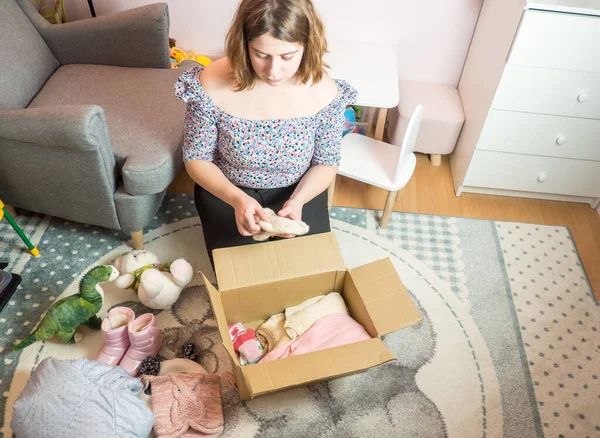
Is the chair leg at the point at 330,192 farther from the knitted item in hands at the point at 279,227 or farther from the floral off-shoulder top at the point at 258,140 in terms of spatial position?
the knitted item in hands at the point at 279,227

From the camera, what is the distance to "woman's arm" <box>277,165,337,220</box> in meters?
1.44

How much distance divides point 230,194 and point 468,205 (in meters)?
1.11

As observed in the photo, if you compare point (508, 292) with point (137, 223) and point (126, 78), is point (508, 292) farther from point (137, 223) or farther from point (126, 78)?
point (126, 78)

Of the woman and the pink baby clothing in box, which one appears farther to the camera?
the pink baby clothing in box

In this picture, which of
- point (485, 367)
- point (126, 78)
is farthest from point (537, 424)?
point (126, 78)

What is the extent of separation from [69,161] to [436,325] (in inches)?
50.0

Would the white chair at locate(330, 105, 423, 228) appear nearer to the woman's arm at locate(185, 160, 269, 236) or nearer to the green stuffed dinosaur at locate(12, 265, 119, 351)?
the woman's arm at locate(185, 160, 269, 236)

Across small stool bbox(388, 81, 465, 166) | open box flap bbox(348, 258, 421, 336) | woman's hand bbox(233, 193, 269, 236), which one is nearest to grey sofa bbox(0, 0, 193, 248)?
woman's hand bbox(233, 193, 269, 236)

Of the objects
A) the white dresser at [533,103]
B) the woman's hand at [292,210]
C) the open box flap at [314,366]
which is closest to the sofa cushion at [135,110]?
the woman's hand at [292,210]

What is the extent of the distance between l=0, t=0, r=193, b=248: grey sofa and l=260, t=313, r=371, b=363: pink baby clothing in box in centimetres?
66

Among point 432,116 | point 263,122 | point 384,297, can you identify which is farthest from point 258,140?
point 432,116

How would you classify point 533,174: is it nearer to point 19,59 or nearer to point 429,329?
point 429,329

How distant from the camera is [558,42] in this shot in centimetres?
168

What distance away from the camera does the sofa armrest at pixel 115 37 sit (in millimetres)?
1904
